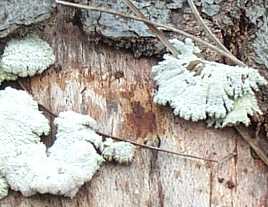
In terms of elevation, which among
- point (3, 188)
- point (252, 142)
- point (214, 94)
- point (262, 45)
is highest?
point (262, 45)

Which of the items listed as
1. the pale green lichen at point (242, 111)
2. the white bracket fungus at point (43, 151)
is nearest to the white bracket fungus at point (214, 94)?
the pale green lichen at point (242, 111)

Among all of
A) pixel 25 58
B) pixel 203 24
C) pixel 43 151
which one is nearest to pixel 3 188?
pixel 43 151

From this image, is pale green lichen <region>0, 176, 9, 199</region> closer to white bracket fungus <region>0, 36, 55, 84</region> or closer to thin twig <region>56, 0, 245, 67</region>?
white bracket fungus <region>0, 36, 55, 84</region>

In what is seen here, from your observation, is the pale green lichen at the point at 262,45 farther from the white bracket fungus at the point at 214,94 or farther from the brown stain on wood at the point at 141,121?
the brown stain on wood at the point at 141,121

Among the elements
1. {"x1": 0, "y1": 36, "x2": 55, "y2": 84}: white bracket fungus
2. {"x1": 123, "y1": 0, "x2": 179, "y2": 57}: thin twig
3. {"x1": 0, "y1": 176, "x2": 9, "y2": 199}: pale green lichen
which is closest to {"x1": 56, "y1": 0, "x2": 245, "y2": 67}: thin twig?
{"x1": 123, "y1": 0, "x2": 179, "y2": 57}: thin twig

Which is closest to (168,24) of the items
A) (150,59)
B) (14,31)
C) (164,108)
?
(150,59)

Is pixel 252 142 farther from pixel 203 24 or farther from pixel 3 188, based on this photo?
pixel 3 188

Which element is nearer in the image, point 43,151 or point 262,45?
point 43,151
